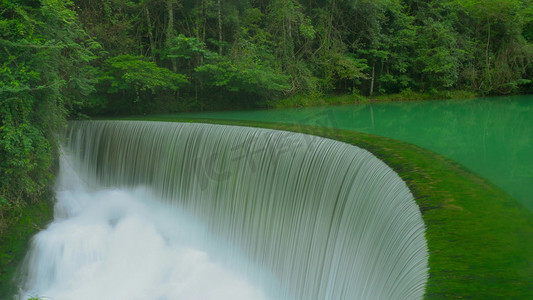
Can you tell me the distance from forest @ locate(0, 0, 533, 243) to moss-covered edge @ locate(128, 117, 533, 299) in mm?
6211

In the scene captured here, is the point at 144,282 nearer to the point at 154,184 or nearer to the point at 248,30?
the point at 154,184

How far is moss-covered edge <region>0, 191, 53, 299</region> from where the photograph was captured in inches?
254

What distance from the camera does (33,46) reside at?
6.60 meters

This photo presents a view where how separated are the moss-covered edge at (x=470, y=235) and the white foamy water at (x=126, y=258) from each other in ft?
10.6

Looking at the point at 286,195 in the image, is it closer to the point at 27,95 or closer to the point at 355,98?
the point at 27,95

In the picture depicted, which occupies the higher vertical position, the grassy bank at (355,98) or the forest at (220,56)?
the forest at (220,56)

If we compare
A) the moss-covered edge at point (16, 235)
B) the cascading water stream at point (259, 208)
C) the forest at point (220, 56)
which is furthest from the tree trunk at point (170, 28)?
the moss-covered edge at point (16, 235)

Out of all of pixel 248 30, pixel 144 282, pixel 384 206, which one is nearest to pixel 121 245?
pixel 144 282

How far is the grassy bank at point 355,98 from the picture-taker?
16931 millimetres

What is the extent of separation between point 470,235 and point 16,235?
23.3ft

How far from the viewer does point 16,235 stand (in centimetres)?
682

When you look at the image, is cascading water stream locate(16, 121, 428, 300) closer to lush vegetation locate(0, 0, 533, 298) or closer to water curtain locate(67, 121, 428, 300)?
water curtain locate(67, 121, 428, 300)

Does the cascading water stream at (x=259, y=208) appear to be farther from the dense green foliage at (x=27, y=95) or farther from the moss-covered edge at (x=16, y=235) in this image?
the dense green foliage at (x=27, y=95)

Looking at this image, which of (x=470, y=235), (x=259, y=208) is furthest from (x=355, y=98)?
(x=470, y=235)
